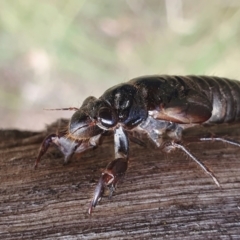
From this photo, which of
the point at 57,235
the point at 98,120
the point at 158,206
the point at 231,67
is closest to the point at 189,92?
the point at 98,120

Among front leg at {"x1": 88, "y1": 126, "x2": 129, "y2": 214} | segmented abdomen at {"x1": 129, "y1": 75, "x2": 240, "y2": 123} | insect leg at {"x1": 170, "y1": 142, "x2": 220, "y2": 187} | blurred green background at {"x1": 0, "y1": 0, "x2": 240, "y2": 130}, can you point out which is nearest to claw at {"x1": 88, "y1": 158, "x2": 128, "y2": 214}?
front leg at {"x1": 88, "y1": 126, "x2": 129, "y2": 214}

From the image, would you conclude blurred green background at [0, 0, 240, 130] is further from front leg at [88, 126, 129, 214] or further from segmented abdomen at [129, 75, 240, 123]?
front leg at [88, 126, 129, 214]

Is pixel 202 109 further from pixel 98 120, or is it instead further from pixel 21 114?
pixel 21 114

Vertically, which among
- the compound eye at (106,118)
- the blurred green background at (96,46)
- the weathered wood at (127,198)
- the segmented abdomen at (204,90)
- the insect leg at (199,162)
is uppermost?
the blurred green background at (96,46)

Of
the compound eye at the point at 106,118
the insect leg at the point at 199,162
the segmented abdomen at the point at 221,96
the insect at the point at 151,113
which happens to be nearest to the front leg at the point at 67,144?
the insect at the point at 151,113

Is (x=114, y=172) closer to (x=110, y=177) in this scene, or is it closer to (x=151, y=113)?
(x=110, y=177)

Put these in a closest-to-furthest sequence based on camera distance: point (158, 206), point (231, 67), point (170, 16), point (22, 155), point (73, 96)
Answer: point (158, 206) < point (22, 155) < point (231, 67) < point (170, 16) < point (73, 96)

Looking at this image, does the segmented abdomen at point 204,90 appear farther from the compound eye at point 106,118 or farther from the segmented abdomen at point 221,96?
the compound eye at point 106,118
